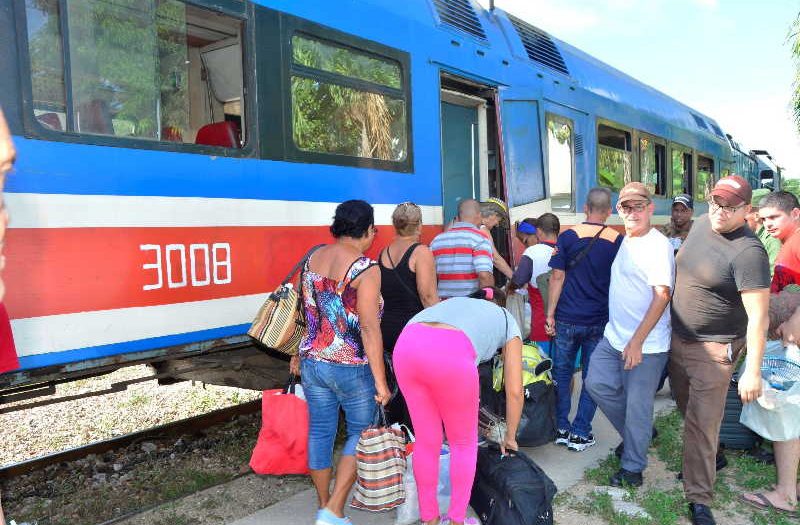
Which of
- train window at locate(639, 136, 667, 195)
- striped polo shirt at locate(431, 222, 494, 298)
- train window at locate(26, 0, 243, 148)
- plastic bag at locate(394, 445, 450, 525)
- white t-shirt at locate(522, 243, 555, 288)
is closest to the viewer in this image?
train window at locate(26, 0, 243, 148)

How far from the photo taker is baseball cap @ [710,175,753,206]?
323 cm

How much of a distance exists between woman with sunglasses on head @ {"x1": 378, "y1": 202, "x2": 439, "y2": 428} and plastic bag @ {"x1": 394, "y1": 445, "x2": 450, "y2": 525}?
0.64 meters

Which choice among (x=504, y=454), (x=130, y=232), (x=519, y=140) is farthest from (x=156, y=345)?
(x=519, y=140)

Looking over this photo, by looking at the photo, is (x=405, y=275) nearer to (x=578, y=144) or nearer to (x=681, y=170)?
(x=578, y=144)

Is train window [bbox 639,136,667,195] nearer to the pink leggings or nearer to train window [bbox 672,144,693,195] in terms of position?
train window [bbox 672,144,693,195]

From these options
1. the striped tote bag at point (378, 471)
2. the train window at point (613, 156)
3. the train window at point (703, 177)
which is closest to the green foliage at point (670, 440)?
the striped tote bag at point (378, 471)

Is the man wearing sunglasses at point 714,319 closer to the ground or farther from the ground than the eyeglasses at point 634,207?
closer to the ground

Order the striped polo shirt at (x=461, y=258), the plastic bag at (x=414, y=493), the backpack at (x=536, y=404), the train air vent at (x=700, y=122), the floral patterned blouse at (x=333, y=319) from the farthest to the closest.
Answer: the train air vent at (x=700, y=122)
the striped polo shirt at (x=461, y=258)
the backpack at (x=536, y=404)
the plastic bag at (x=414, y=493)
the floral patterned blouse at (x=333, y=319)

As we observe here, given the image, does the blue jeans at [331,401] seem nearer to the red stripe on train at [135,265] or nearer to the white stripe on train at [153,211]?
the red stripe on train at [135,265]

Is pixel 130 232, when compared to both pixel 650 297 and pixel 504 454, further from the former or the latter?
pixel 650 297

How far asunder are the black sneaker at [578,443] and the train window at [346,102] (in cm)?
227

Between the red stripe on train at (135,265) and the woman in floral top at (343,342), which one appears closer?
the red stripe on train at (135,265)

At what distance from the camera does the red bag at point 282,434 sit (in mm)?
3504

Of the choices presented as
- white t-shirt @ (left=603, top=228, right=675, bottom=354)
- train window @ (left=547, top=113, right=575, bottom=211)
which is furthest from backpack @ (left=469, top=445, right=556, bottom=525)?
train window @ (left=547, top=113, right=575, bottom=211)
